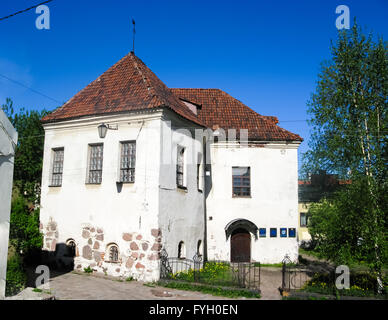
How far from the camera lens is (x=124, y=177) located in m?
14.8

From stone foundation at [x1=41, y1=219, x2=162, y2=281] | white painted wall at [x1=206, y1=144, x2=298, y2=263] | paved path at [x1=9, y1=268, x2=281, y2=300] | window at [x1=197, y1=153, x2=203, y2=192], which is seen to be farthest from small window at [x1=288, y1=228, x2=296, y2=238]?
stone foundation at [x1=41, y1=219, x2=162, y2=281]

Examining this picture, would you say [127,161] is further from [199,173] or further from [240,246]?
[240,246]

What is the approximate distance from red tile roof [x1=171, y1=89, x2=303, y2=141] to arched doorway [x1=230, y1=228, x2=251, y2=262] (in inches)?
222

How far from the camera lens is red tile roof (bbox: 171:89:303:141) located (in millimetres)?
20719

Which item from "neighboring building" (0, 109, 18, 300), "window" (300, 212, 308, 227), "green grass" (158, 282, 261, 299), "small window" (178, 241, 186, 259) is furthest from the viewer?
"window" (300, 212, 308, 227)

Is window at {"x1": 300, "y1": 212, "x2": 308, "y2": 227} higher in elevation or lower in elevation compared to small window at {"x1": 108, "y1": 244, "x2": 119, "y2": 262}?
higher

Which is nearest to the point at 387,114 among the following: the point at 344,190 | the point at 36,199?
the point at 344,190

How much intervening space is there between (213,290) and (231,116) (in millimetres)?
12083

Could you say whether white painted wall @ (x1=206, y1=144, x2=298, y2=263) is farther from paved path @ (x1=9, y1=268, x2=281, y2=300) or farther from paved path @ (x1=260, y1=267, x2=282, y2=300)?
paved path @ (x1=9, y1=268, x2=281, y2=300)

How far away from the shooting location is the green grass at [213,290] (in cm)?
1183

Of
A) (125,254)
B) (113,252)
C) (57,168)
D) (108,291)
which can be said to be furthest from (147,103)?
(108,291)

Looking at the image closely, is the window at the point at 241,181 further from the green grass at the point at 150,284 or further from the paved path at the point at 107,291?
the green grass at the point at 150,284
